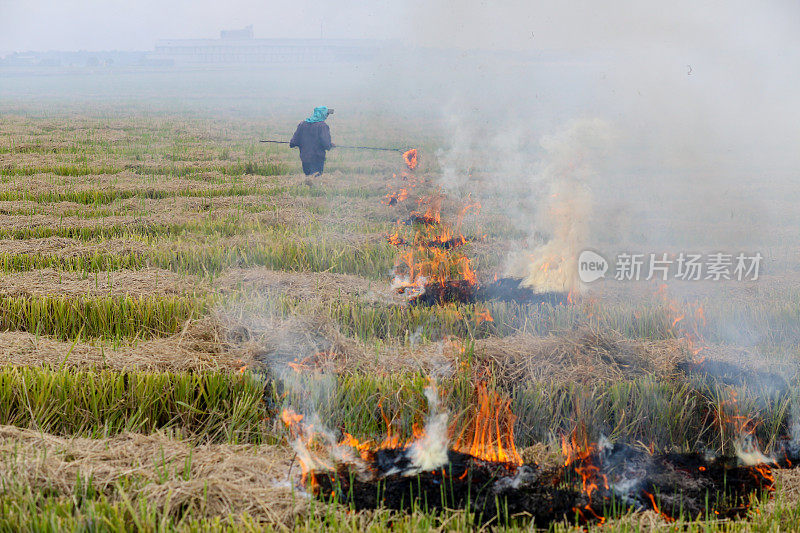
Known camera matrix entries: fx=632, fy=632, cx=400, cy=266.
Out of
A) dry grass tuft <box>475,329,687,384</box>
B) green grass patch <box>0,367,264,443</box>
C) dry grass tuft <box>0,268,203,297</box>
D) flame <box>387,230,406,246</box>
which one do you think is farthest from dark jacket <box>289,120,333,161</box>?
green grass patch <box>0,367,264,443</box>

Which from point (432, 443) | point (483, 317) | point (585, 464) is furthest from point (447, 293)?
point (585, 464)

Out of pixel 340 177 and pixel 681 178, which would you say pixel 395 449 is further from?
pixel 681 178

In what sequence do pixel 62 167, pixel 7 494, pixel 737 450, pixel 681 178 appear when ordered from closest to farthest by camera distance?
pixel 7 494 → pixel 737 450 → pixel 62 167 → pixel 681 178

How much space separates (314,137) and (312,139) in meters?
0.07

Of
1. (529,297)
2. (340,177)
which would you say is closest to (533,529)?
(529,297)

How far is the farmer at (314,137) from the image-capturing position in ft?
39.1

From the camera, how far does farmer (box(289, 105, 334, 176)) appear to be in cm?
1193

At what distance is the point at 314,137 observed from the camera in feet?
39.3

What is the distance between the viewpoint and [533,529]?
2.62 meters

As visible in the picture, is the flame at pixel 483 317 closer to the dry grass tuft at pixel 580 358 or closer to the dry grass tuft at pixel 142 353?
the dry grass tuft at pixel 580 358

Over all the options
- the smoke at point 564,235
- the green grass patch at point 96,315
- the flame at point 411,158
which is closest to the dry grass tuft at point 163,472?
the green grass patch at point 96,315

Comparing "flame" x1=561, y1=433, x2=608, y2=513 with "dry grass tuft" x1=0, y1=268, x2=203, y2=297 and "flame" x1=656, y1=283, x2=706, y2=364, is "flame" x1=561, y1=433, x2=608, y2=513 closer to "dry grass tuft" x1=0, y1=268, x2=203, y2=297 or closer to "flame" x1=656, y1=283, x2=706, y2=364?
"flame" x1=656, y1=283, x2=706, y2=364

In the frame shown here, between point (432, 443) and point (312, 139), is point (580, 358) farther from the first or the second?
point (312, 139)

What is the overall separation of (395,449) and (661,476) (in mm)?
1370
